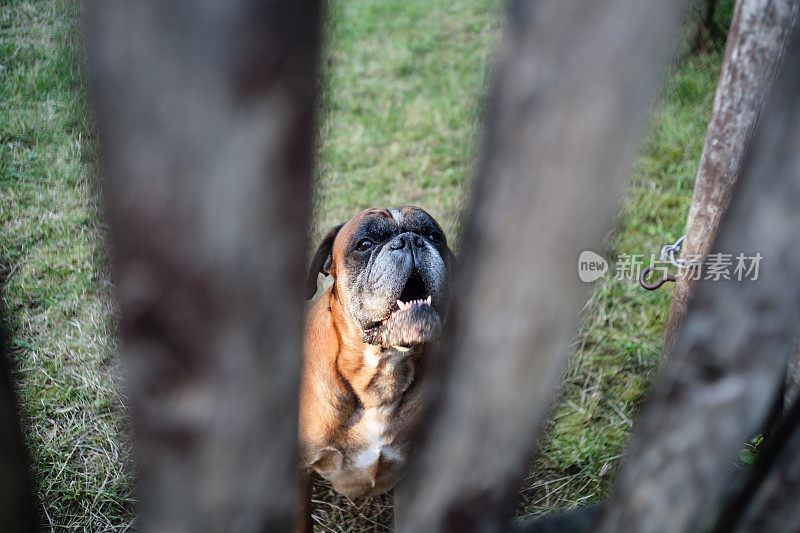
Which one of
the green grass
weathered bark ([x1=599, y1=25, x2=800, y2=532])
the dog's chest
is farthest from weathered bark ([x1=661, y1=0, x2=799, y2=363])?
the green grass

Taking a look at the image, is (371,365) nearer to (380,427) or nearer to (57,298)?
(380,427)

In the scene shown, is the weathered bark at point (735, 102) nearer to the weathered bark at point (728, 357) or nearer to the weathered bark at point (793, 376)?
the weathered bark at point (793, 376)

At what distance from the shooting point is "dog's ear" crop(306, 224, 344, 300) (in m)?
2.36

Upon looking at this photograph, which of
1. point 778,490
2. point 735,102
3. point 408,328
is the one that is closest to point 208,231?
point 778,490

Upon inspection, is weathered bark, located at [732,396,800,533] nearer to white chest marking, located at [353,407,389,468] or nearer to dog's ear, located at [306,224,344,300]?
white chest marking, located at [353,407,389,468]

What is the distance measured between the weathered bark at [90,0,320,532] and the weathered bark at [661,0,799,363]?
5.45 feet

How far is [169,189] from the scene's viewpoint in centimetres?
62

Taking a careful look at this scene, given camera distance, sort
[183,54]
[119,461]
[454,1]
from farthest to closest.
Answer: [454,1], [119,461], [183,54]

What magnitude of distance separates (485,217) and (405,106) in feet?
15.3

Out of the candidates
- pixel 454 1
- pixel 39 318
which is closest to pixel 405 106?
pixel 454 1

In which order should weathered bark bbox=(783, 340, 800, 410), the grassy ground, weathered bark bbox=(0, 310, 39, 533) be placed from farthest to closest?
the grassy ground, weathered bark bbox=(783, 340, 800, 410), weathered bark bbox=(0, 310, 39, 533)

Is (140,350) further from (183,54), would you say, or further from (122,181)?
(183,54)

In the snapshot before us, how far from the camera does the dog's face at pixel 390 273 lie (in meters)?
2.10

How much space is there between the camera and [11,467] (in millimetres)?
824
